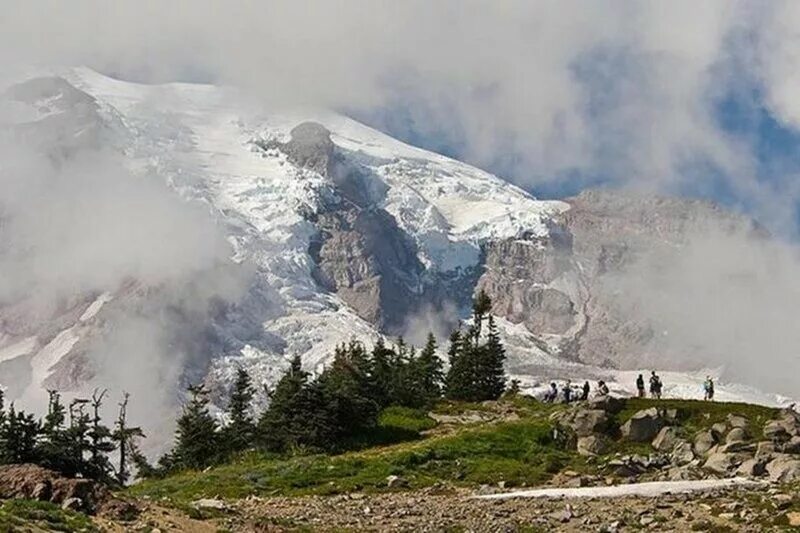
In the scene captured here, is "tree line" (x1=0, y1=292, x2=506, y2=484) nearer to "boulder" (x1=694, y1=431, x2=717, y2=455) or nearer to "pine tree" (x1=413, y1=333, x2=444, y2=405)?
"pine tree" (x1=413, y1=333, x2=444, y2=405)

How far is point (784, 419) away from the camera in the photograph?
52.1 meters

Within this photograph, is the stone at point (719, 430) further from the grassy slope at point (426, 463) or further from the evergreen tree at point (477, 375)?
the evergreen tree at point (477, 375)

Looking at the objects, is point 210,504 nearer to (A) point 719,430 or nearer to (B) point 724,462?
(B) point 724,462

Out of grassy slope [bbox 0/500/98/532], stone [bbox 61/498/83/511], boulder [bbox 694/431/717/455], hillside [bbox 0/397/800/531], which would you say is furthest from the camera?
boulder [bbox 694/431/717/455]

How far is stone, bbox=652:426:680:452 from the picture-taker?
52.1 meters

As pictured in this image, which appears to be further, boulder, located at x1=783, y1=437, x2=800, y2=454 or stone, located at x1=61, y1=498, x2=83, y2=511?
boulder, located at x1=783, y1=437, x2=800, y2=454

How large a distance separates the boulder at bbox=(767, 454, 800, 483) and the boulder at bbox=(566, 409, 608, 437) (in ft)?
41.0

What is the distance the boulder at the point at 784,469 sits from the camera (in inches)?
1614

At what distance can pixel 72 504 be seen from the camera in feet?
95.0

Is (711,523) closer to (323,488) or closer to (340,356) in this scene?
(323,488)

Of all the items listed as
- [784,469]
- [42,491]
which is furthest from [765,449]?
[42,491]

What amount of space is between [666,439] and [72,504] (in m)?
33.9

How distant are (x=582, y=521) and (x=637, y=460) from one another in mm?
15433

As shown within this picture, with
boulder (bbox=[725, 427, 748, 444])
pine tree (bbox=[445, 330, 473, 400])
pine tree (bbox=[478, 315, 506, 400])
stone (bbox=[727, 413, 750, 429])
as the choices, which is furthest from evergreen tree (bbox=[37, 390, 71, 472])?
pine tree (bbox=[478, 315, 506, 400])
